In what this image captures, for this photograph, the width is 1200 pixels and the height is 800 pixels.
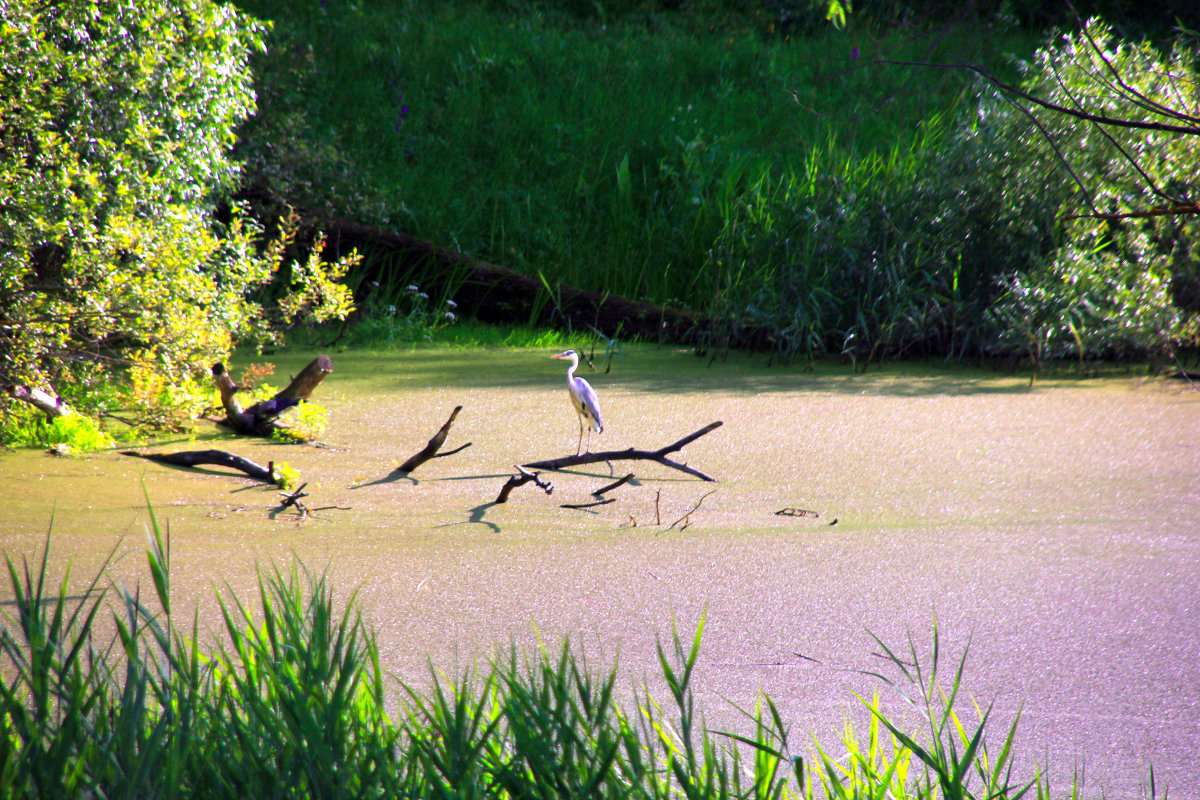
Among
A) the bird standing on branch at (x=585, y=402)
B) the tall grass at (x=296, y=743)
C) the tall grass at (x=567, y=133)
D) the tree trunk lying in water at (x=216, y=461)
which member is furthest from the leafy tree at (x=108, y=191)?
the tall grass at (x=567, y=133)

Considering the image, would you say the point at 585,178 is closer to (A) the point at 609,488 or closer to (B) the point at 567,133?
(B) the point at 567,133

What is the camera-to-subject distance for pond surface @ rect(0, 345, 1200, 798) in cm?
178

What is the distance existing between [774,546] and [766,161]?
651 centimetres

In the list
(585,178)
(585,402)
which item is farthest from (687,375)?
(585,178)

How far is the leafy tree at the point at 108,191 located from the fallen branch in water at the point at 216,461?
40 cm

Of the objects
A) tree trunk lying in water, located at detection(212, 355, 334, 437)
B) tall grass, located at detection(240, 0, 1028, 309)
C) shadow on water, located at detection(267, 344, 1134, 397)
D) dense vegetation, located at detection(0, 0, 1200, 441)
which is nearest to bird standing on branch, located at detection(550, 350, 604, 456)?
tree trunk lying in water, located at detection(212, 355, 334, 437)

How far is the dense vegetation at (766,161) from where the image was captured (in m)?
5.47

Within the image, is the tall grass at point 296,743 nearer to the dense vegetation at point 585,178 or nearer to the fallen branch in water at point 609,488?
the dense vegetation at point 585,178

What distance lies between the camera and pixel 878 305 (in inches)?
226

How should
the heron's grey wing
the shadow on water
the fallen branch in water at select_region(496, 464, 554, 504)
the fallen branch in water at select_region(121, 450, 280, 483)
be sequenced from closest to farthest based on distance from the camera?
the fallen branch in water at select_region(496, 464, 554, 504) → the fallen branch in water at select_region(121, 450, 280, 483) → the heron's grey wing → the shadow on water

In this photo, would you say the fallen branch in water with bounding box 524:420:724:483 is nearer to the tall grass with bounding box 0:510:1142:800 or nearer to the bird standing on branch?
the bird standing on branch

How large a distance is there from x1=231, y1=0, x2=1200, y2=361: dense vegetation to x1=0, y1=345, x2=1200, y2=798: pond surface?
0.99m

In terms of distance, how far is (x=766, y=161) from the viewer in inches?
336

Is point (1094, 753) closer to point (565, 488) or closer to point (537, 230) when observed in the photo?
point (565, 488)
